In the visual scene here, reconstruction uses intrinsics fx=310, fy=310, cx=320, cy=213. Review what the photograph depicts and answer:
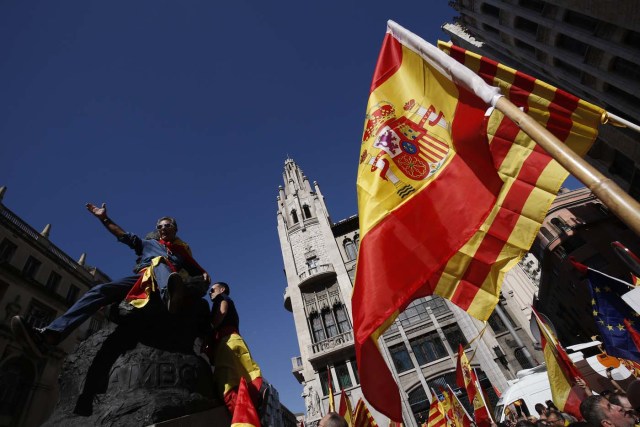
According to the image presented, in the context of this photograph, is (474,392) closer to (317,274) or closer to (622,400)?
(622,400)

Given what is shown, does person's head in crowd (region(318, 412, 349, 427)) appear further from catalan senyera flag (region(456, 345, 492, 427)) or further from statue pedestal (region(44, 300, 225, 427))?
catalan senyera flag (region(456, 345, 492, 427))

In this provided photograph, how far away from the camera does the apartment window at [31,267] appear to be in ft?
69.4

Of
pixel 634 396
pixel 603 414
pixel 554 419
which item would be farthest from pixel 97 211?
pixel 554 419

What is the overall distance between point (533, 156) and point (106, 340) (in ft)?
15.9

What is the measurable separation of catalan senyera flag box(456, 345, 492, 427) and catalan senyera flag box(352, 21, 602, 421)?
983 centimetres

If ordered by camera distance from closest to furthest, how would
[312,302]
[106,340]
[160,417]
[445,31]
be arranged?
[160,417] → [106,340] → [312,302] → [445,31]

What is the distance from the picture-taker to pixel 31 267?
862 inches

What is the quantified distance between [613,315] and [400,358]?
60.2 feet

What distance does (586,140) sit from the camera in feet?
10.4

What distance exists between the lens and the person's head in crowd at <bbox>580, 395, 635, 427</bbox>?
11.9 feet

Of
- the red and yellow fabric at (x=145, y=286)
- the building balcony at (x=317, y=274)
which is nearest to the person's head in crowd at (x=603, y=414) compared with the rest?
the red and yellow fabric at (x=145, y=286)

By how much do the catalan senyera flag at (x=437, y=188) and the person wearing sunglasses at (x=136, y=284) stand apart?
1947mm

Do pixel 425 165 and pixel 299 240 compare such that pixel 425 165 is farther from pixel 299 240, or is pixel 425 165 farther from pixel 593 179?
pixel 299 240

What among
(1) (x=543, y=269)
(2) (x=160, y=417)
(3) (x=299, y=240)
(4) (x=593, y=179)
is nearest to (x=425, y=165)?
(4) (x=593, y=179)
